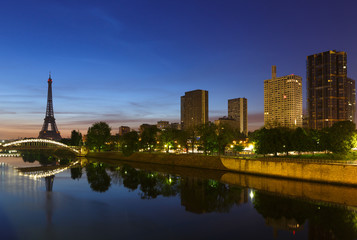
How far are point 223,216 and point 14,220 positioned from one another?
19610 mm

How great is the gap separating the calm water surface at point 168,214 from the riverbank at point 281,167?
935cm

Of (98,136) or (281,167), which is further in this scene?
(98,136)

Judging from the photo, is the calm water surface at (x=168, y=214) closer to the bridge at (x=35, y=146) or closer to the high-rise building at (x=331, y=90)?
the bridge at (x=35, y=146)

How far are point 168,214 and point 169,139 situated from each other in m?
54.3

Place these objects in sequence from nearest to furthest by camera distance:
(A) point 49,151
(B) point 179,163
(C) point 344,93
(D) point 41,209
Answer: (D) point 41,209
(B) point 179,163
(A) point 49,151
(C) point 344,93

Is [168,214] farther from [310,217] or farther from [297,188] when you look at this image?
[297,188]

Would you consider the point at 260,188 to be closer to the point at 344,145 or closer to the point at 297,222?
Answer: the point at 297,222

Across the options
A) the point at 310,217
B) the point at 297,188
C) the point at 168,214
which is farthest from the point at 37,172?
the point at 310,217

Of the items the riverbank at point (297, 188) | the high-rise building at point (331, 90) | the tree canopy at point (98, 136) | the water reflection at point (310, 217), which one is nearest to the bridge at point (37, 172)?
the riverbank at point (297, 188)

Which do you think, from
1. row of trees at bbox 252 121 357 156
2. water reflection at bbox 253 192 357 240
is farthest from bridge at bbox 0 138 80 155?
water reflection at bbox 253 192 357 240

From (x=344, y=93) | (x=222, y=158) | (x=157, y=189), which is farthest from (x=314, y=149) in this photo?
(x=344, y=93)

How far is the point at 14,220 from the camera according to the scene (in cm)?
2470

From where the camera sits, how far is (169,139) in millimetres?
81000

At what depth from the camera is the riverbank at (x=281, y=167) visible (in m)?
38.2
